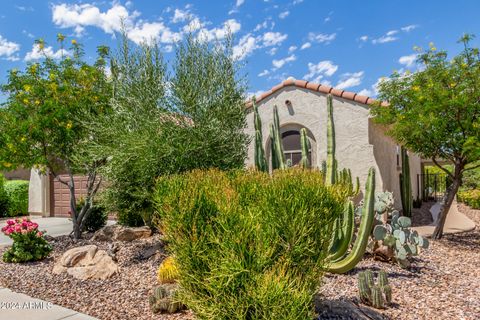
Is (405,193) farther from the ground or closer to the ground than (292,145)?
closer to the ground

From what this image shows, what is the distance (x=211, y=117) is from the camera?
7793mm

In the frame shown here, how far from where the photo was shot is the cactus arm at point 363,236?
5.63m

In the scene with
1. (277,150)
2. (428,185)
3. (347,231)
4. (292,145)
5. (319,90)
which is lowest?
(347,231)

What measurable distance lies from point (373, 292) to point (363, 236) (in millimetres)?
1148

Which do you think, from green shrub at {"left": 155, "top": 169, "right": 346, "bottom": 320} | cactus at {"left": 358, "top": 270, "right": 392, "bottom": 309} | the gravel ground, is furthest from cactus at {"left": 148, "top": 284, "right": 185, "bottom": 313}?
cactus at {"left": 358, "top": 270, "right": 392, "bottom": 309}

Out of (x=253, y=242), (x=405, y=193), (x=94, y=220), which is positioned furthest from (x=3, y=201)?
(x=253, y=242)

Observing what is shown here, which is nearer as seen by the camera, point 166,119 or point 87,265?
point 87,265

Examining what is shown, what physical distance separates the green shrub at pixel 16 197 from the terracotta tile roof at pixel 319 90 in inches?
616

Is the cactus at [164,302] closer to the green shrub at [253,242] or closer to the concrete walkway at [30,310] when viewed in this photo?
the concrete walkway at [30,310]

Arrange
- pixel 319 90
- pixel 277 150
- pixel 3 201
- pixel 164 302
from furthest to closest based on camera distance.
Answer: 1. pixel 3 201
2. pixel 319 90
3. pixel 277 150
4. pixel 164 302

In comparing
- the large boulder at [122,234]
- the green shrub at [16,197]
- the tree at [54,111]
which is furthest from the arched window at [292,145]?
the green shrub at [16,197]

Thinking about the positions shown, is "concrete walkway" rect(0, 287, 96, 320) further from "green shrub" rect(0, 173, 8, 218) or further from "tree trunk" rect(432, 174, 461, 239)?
"green shrub" rect(0, 173, 8, 218)

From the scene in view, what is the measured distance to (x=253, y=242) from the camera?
3.26 m

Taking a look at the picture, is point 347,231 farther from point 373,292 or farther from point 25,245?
point 25,245
